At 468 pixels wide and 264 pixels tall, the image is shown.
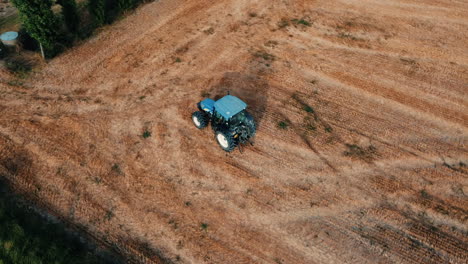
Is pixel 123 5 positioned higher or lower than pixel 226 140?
higher

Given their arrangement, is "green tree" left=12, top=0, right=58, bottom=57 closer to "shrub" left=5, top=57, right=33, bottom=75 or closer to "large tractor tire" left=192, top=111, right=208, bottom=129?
"shrub" left=5, top=57, right=33, bottom=75

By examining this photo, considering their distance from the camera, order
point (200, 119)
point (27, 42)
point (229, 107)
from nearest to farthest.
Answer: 1. point (229, 107)
2. point (200, 119)
3. point (27, 42)

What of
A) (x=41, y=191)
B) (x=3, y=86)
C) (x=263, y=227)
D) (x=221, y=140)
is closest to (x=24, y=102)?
(x=3, y=86)

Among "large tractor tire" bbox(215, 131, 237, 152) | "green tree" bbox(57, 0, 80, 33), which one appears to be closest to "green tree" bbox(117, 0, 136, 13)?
"green tree" bbox(57, 0, 80, 33)

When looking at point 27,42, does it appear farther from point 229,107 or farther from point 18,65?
point 229,107

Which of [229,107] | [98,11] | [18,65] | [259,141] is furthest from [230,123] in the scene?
[18,65]

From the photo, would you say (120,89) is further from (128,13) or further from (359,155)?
(359,155)

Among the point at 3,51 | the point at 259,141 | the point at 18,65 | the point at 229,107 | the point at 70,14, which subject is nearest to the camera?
the point at 229,107
